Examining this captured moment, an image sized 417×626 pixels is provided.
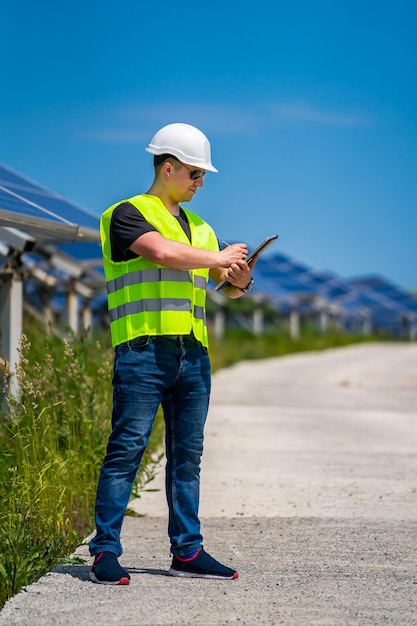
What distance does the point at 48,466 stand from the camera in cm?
569

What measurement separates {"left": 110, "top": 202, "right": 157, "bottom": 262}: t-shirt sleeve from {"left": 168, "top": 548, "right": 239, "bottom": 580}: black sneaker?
51.6 inches

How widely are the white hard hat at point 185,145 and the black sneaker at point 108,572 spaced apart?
5.45 feet

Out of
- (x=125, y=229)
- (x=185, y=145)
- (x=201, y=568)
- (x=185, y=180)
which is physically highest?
(x=185, y=145)

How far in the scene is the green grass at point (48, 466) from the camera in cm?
513

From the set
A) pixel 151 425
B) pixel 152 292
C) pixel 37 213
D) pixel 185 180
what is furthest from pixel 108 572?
pixel 37 213

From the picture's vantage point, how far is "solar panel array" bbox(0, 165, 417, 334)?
811 centimetres

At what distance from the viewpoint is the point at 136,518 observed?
6750mm

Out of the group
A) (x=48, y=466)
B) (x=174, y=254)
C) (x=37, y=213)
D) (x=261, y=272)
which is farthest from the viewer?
(x=261, y=272)

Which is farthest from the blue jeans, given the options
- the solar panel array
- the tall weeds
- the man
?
the solar panel array

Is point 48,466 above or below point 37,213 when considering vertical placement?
below

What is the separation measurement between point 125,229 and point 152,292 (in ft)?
0.93

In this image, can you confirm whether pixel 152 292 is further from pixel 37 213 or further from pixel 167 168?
pixel 37 213

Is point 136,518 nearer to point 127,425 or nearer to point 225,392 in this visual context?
point 127,425

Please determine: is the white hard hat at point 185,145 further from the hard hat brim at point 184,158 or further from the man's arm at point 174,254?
the man's arm at point 174,254
